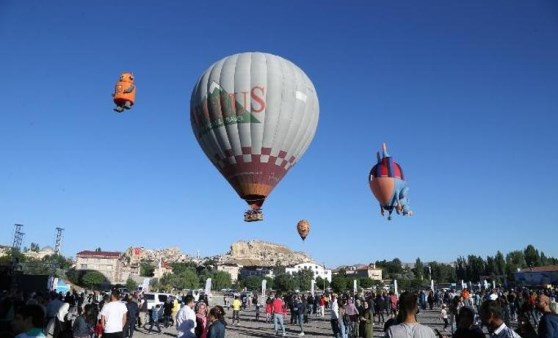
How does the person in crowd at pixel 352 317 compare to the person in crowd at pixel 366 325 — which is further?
the person in crowd at pixel 352 317

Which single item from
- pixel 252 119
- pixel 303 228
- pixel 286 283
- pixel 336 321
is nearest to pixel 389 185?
pixel 303 228

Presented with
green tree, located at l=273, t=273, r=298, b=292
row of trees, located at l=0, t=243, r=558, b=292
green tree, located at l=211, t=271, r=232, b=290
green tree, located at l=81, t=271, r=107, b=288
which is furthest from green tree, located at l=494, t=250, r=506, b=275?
green tree, located at l=81, t=271, r=107, b=288

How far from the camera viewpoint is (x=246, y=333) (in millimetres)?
16641

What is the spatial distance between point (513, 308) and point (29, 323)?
68.6 feet

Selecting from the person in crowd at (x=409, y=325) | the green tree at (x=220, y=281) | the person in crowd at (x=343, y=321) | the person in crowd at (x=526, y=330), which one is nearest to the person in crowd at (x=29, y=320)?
the person in crowd at (x=409, y=325)

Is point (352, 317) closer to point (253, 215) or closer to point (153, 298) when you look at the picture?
point (253, 215)

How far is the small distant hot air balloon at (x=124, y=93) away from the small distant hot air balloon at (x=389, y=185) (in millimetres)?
22774

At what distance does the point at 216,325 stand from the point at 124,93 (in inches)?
588

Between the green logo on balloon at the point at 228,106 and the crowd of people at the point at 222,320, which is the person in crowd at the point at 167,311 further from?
the green logo on balloon at the point at 228,106

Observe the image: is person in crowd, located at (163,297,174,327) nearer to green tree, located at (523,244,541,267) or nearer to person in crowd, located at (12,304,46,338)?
person in crowd, located at (12,304,46,338)

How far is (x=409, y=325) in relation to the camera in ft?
12.8

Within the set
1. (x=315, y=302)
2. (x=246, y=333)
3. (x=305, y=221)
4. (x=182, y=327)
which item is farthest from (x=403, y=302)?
(x=305, y=221)

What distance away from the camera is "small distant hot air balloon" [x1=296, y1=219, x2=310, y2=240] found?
4875cm

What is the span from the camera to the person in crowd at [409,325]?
3.86m
